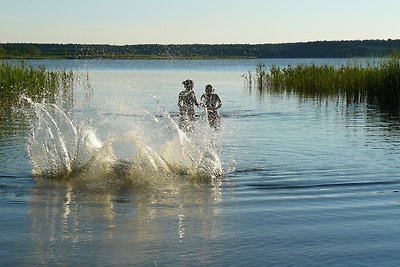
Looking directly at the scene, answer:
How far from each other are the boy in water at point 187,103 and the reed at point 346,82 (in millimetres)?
11246

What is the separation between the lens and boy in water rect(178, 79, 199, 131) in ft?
75.2

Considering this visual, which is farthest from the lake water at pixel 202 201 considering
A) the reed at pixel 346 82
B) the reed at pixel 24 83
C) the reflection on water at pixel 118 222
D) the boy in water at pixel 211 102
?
the reed at pixel 346 82

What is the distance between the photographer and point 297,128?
23.2 meters

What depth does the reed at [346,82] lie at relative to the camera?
32.8 m

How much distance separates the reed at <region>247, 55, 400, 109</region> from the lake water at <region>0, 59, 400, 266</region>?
1247cm

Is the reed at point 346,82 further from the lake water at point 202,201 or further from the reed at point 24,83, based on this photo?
the reed at point 24,83

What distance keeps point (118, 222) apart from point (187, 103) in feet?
45.9

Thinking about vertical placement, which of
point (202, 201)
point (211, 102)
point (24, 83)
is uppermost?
point (24, 83)

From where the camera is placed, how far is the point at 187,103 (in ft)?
77.6

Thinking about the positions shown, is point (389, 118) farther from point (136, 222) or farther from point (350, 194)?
point (136, 222)

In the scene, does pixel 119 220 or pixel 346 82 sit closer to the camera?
pixel 119 220

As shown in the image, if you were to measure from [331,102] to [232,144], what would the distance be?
17.0 meters

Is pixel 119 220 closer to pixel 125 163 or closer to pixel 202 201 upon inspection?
pixel 202 201

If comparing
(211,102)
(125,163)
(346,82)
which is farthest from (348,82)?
(125,163)
